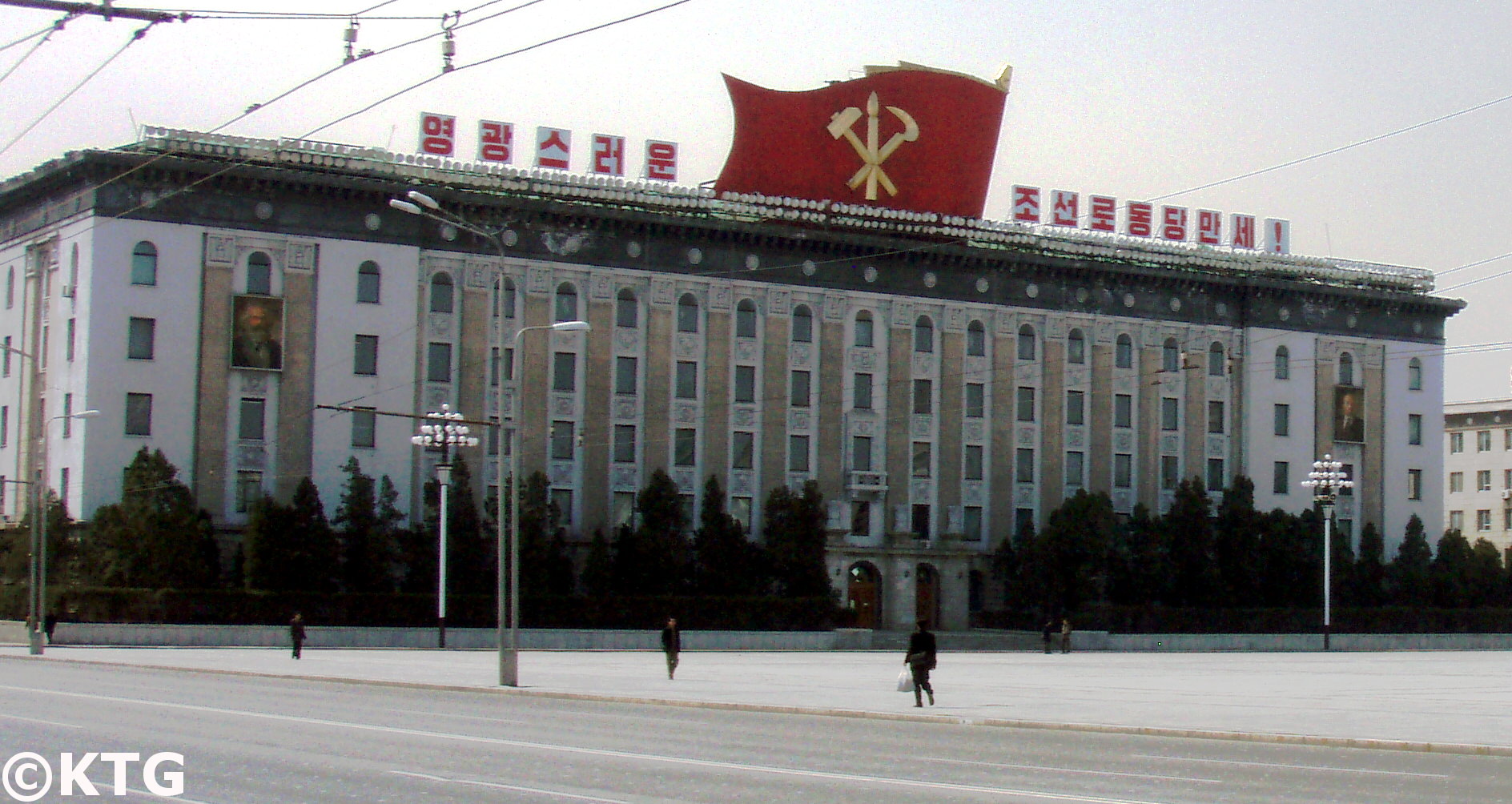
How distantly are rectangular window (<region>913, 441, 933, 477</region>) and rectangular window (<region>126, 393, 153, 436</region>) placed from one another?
31303 mm

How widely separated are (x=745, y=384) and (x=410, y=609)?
59.1 feet

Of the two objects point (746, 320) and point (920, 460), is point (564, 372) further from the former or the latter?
point (920, 460)

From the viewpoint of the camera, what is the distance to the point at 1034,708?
31.6 metres

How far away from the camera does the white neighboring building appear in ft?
417

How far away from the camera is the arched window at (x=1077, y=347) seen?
84188 millimetres

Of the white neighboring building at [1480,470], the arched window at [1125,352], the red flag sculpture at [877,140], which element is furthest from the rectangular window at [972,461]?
the white neighboring building at [1480,470]

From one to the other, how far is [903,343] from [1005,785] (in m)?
63.2

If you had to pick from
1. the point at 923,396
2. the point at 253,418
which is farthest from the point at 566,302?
the point at 923,396

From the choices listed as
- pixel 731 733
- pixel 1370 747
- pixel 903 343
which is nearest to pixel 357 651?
pixel 903 343

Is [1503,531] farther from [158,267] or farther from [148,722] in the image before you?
[148,722]

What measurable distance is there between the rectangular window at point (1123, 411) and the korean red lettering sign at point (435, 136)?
32879mm

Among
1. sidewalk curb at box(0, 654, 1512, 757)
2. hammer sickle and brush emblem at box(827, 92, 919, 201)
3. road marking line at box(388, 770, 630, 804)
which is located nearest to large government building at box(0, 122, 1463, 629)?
hammer sickle and brush emblem at box(827, 92, 919, 201)

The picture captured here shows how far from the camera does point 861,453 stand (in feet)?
261

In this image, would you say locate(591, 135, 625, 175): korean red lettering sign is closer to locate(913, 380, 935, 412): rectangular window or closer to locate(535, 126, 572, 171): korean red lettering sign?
locate(535, 126, 572, 171): korean red lettering sign
